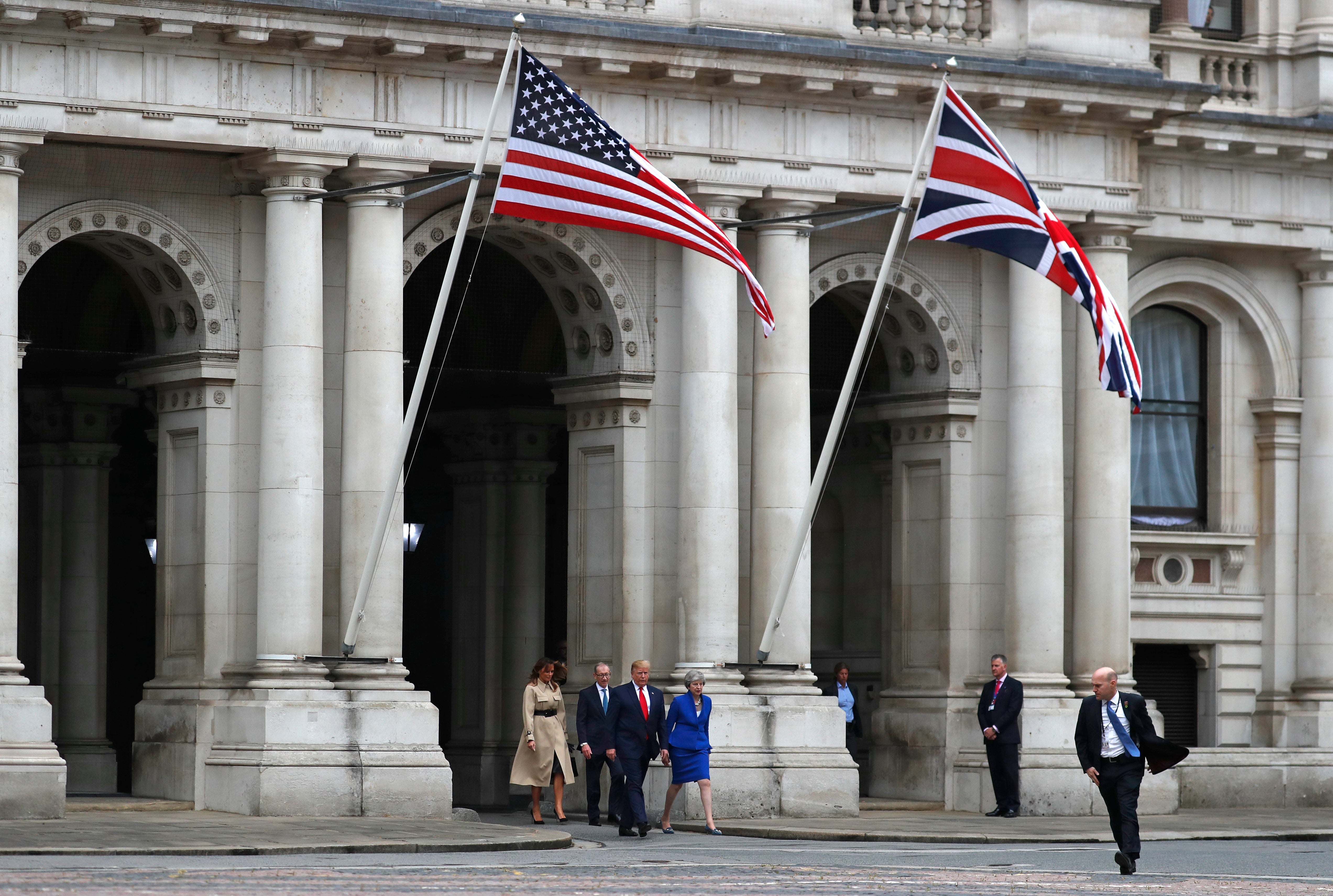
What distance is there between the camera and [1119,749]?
22109 millimetres

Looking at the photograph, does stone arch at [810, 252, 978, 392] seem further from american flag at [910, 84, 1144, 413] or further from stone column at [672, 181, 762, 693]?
american flag at [910, 84, 1144, 413]

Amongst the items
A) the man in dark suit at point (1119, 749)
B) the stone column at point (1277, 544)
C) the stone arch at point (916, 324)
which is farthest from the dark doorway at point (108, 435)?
the stone column at point (1277, 544)

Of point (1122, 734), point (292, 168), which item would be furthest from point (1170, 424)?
point (1122, 734)

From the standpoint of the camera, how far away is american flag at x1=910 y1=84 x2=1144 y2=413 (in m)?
27.9

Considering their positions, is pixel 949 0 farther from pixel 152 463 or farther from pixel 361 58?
pixel 152 463

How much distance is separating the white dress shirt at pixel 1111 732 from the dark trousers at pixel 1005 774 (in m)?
8.75

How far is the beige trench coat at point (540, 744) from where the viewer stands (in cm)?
2858

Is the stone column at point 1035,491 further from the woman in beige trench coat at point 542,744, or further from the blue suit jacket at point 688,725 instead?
the woman in beige trench coat at point 542,744

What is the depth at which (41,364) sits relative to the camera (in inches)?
1325

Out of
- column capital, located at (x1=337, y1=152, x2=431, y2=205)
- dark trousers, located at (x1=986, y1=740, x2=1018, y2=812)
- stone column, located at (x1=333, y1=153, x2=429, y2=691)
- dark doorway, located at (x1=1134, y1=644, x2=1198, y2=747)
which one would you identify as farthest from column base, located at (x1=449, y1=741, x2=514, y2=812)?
column capital, located at (x1=337, y1=152, x2=431, y2=205)

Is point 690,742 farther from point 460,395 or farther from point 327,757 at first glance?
point 460,395

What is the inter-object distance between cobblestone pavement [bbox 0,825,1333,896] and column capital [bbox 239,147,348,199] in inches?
316

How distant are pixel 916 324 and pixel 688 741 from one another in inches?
326

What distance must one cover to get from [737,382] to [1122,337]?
4.90 metres
